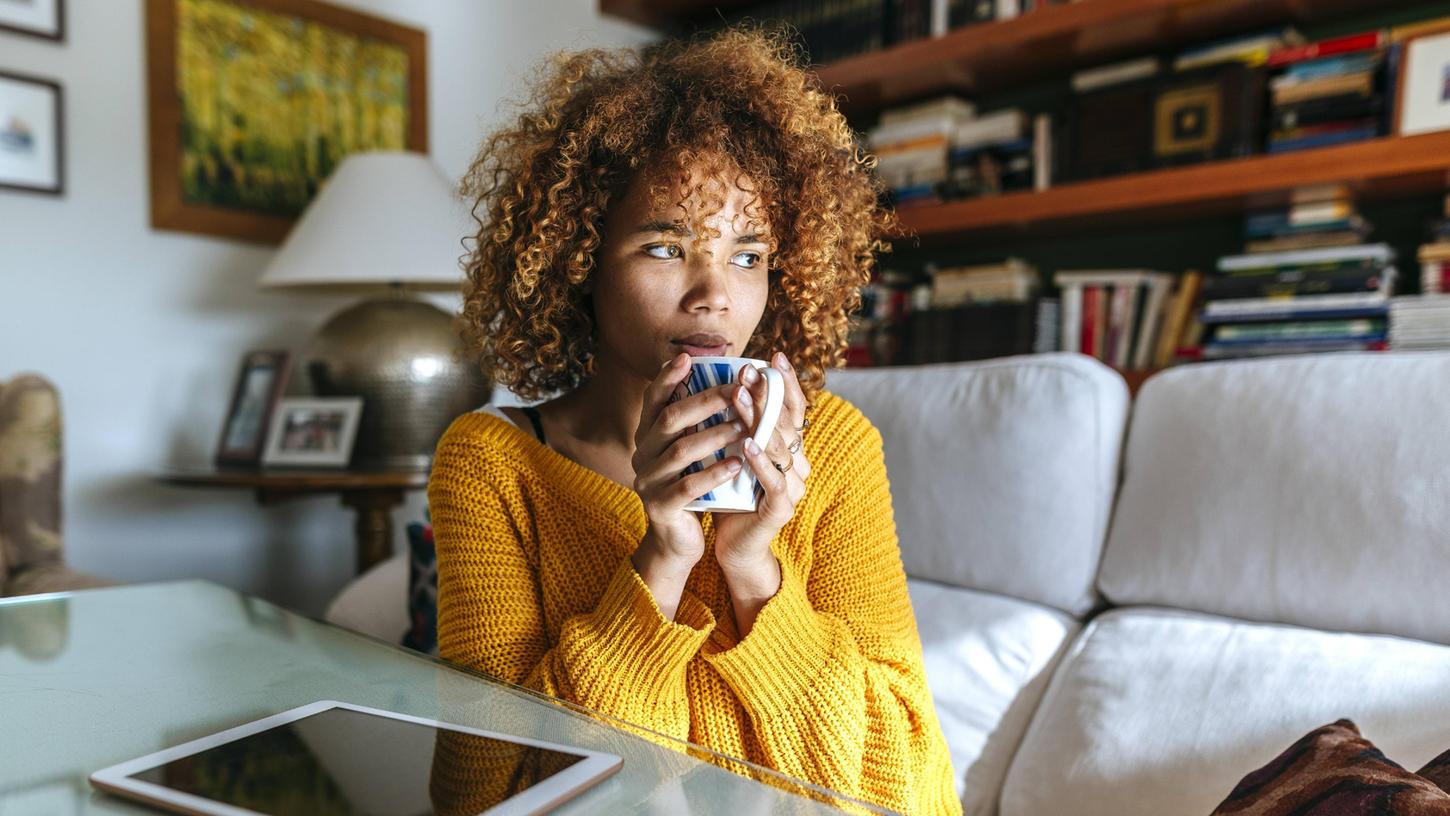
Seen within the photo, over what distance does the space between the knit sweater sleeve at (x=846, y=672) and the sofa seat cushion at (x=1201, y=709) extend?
0.22 m

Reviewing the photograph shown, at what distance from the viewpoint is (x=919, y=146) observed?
255 cm

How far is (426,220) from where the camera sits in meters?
2.13

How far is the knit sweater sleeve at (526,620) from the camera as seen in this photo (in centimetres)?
74

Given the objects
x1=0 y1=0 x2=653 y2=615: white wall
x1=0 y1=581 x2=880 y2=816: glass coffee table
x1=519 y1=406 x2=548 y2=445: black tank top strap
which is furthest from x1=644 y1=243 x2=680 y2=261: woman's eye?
x1=0 y1=0 x2=653 y2=615: white wall

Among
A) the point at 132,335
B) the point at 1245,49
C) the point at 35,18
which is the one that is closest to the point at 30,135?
the point at 35,18

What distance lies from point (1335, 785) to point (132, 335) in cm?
232

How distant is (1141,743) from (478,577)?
679 mm

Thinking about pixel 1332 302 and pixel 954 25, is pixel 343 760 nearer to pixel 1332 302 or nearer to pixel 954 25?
pixel 1332 302

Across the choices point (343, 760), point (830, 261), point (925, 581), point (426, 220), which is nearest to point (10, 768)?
point (343, 760)

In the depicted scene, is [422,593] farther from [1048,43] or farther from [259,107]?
[1048,43]

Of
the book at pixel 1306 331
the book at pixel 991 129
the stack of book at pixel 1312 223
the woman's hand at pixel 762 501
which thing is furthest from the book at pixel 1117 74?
the woman's hand at pixel 762 501

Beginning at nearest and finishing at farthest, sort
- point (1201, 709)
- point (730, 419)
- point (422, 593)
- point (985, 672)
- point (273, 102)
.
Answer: point (730, 419) → point (1201, 709) → point (985, 672) → point (422, 593) → point (273, 102)

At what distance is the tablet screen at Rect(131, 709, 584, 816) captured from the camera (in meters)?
0.48

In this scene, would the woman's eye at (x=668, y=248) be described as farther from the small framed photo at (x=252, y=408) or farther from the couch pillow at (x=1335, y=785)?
the small framed photo at (x=252, y=408)
